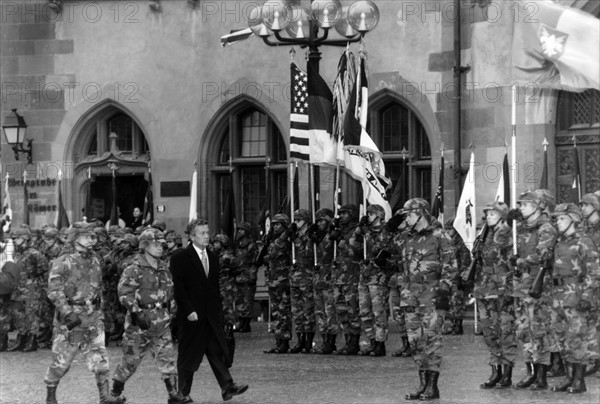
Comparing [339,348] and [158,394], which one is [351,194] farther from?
[158,394]

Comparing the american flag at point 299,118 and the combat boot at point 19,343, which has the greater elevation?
the american flag at point 299,118

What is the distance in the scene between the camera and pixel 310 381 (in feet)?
56.1

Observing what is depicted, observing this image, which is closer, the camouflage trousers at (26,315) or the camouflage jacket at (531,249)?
the camouflage jacket at (531,249)

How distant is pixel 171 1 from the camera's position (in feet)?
92.7

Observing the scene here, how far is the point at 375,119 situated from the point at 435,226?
1082 cm

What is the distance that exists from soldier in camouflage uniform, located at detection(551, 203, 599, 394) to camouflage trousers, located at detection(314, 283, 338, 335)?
490 centimetres

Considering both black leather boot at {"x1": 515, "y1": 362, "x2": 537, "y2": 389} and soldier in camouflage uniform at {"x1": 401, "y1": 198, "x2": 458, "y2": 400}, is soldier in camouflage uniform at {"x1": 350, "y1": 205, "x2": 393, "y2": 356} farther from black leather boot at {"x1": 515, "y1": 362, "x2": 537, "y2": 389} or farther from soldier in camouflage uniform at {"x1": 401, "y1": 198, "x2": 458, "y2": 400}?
black leather boot at {"x1": 515, "y1": 362, "x2": 537, "y2": 389}

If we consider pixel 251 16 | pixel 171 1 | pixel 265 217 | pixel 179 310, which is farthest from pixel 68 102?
pixel 179 310

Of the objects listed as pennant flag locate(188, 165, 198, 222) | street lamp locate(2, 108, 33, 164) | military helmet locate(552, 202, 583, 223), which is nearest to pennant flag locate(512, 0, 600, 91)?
military helmet locate(552, 202, 583, 223)

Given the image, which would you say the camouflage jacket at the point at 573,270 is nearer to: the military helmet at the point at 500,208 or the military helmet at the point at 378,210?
the military helmet at the point at 500,208

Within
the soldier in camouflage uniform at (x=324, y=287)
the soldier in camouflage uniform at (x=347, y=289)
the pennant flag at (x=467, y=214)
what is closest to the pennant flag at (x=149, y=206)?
the pennant flag at (x=467, y=214)

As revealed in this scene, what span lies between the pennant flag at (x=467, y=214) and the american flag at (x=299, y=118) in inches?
115

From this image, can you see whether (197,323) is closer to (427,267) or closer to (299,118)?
(427,267)

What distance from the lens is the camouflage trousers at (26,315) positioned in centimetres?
2238
